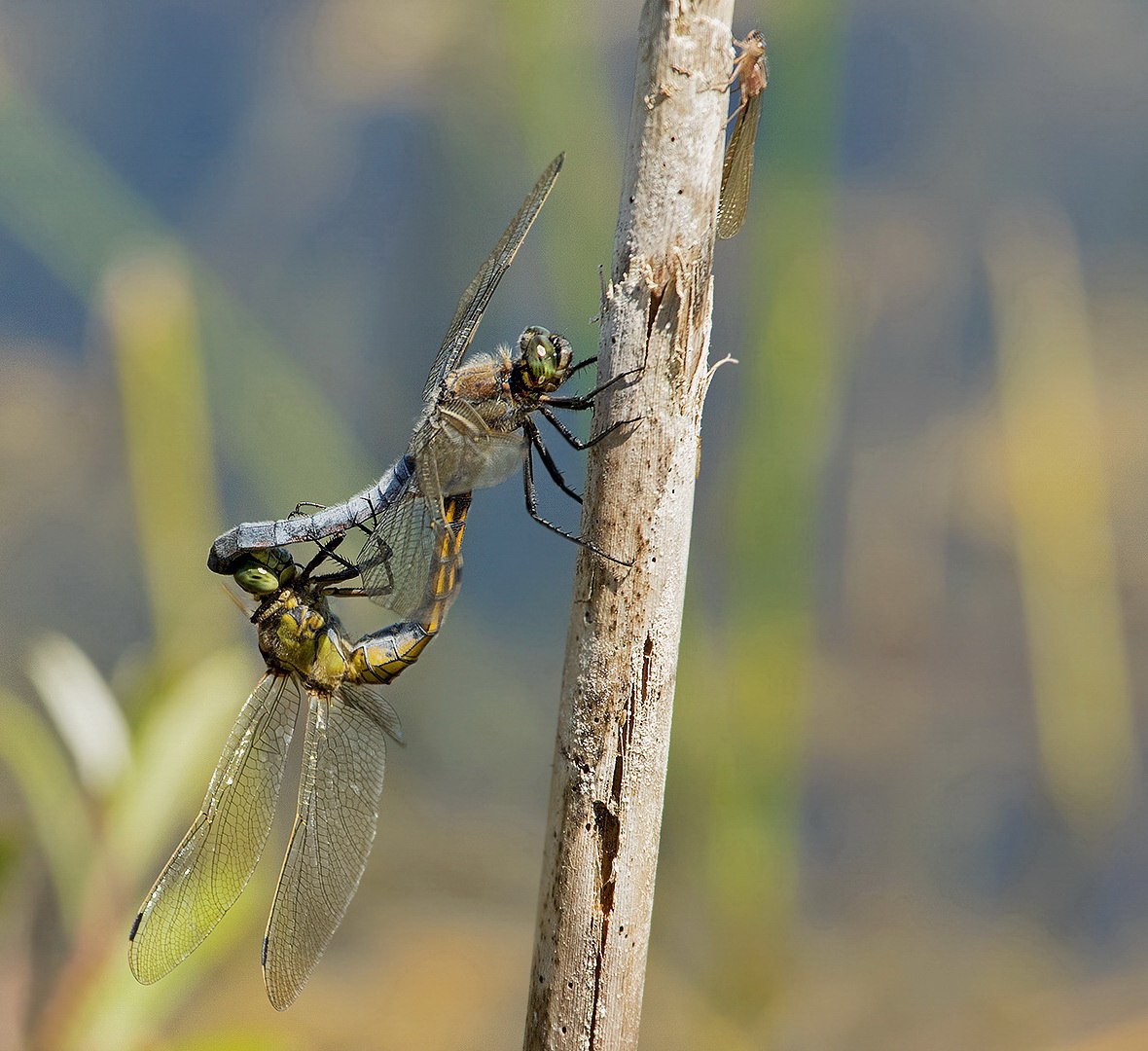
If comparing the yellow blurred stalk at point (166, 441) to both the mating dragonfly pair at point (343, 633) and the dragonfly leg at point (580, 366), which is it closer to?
the mating dragonfly pair at point (343, 633)

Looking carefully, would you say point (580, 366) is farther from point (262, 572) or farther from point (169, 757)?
point (169, 757)

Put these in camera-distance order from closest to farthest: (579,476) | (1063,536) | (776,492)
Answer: (776,492), (1063,536), (579,476)

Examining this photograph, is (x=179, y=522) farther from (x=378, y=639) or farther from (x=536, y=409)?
(x=536, y=409)

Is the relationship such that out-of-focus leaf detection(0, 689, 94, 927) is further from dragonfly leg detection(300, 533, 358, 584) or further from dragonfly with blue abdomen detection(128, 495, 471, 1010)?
dragonfly leg detection(300, 533, 358, 584)

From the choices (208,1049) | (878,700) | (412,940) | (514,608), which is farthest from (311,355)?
(208,1049)

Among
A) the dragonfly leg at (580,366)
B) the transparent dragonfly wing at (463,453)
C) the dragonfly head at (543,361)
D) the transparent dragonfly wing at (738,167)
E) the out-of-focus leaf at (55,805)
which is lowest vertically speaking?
the out-of-focus leaf at (55,805)

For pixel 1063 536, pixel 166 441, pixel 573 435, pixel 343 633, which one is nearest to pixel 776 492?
pixel 573 435

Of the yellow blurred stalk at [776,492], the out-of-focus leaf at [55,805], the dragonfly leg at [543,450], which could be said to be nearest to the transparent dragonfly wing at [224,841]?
the out-of-focus leaf at [55,805]
